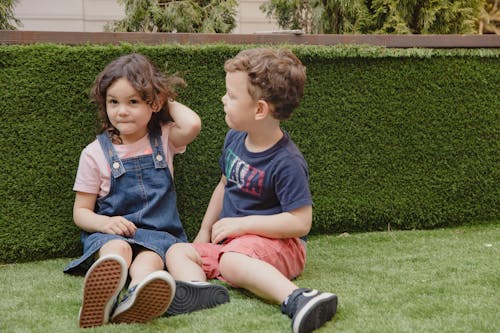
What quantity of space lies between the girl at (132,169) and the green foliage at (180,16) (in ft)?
5.14

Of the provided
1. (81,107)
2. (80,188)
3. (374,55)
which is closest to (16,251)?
(80,188)

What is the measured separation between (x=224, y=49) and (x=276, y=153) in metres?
1.02

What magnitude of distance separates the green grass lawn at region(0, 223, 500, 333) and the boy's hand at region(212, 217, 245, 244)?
0.26m

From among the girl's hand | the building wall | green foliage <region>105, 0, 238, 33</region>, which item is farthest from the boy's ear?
the building wall

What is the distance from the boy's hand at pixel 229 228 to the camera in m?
2.96

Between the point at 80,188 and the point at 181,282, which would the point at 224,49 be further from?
the point at 181,282

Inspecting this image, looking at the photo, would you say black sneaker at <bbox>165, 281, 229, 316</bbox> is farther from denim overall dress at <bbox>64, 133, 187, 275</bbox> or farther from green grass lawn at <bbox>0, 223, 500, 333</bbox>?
denim overall dress at <bbox>64, 133, 187, 275</bbox>

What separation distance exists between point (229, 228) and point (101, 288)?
2.56 ft

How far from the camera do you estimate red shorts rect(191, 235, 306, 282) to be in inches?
113

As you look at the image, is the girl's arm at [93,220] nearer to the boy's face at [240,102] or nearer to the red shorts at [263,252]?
the red shorts at [263,252]

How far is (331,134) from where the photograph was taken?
4062 millimetres

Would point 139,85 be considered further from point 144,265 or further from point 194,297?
point 194,297

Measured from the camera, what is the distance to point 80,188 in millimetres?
3201

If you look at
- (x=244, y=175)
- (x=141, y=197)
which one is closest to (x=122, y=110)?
(x=141, y=197)
